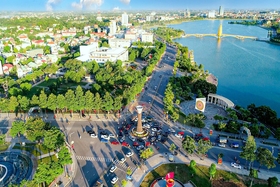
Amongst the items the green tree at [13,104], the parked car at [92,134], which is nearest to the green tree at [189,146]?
the parked car at [92,134]

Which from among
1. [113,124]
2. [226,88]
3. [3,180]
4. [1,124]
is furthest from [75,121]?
[226,88]

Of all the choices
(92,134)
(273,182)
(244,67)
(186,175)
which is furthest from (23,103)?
(244,67)

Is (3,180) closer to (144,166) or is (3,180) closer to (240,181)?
(144,166)

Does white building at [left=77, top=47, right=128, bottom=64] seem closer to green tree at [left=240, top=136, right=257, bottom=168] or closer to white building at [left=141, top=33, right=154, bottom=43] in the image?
white building at [left=141, top=33, right=154, bottom=43]

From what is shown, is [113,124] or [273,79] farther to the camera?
[273,79]

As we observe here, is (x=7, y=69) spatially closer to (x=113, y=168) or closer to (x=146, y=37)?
(x=113, y=168)

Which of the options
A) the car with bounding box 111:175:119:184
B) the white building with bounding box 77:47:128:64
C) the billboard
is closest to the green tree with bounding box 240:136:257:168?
the billboard

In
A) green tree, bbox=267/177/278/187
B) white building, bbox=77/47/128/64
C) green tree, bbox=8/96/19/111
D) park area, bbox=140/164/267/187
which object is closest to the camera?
green tree, bbox=267/177/278/187
